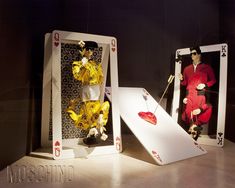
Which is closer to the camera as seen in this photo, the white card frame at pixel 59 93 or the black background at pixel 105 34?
the black background at pixel 105 34

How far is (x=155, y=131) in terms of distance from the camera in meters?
2.00

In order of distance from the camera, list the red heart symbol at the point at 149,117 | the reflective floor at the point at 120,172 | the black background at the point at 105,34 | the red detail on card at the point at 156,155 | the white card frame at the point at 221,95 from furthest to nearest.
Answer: the white card frame at the point at 221,95, the red heart symbol at the point at 149,117, the red detail on card at the point at 156,155, the black background at the point at 105,34, the reflective floor at the point at 120,172

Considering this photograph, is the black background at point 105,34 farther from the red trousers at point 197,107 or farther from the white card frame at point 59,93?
the red trousers at point 197,107

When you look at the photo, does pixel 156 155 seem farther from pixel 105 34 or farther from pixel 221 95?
pixel 105 34

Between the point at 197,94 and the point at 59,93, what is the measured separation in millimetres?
1209

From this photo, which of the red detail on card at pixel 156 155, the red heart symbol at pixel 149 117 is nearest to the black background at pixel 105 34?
the red heart symbol at pixel 149 117

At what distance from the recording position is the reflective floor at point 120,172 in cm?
136

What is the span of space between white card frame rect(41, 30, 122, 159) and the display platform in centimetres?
14

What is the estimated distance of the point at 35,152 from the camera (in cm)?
190

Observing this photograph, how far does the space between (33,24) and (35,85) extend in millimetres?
406

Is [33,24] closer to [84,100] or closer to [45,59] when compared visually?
[45,59]

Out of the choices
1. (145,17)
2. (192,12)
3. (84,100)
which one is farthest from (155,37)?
(84,100)

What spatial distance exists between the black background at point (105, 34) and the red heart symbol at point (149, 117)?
1.56 feet

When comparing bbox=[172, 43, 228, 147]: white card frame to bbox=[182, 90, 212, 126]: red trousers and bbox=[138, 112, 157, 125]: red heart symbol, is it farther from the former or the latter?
bbox=[138, 112, 157, 125]: red heart symbol
